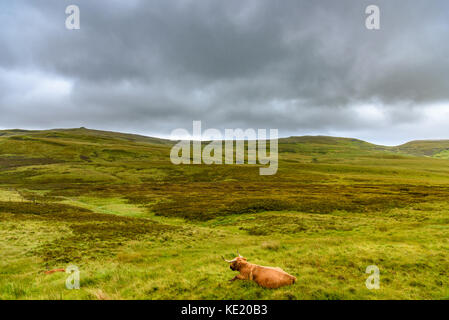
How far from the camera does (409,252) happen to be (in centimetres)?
1501

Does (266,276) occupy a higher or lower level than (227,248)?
higher

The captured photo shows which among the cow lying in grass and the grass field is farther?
the grass field

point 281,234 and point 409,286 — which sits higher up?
point 409,286

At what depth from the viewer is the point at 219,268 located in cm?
1287

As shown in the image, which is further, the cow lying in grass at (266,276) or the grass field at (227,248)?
the grass field at (227,248)

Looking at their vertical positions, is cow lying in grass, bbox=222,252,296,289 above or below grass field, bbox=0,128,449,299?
above

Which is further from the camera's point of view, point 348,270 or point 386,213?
point 386,213

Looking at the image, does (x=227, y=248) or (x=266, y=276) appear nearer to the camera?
(x=266, y=276)

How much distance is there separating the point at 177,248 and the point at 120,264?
557cm

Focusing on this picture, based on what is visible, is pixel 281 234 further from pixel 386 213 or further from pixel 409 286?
pixel 386 213

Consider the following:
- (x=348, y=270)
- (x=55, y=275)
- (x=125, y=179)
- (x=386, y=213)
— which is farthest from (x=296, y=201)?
(x=125, y=179)

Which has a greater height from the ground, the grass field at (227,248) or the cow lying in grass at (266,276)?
the cow lying in grass at (266,276)
